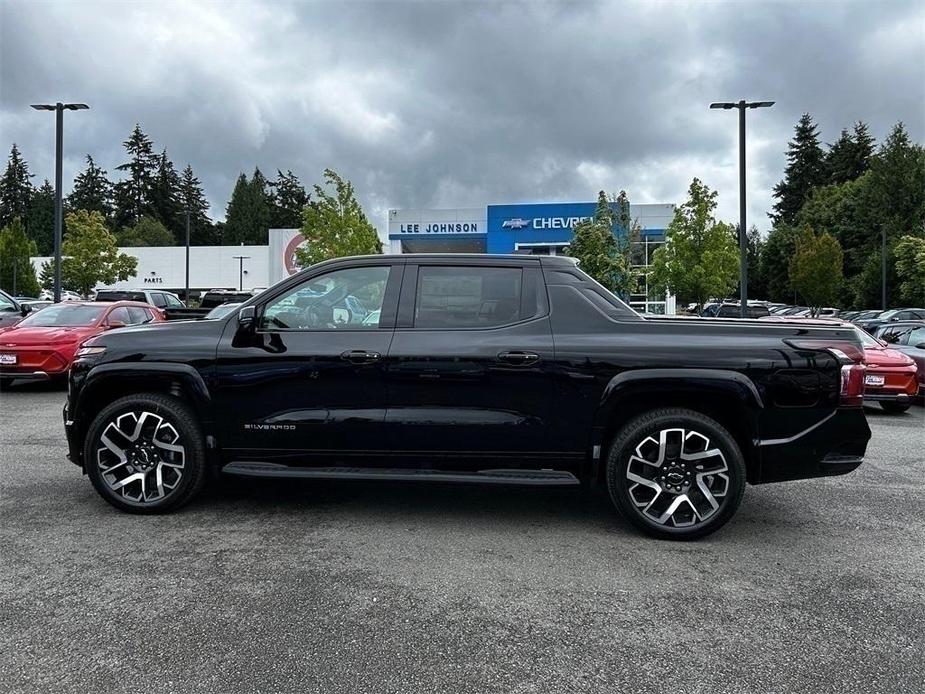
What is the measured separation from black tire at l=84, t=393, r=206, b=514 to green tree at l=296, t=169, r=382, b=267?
27860 millimetres

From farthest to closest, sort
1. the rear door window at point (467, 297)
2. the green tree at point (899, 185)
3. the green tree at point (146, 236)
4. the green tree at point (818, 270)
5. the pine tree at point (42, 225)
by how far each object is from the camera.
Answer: the pine tree at point (42, 225), the green tree at point (146, 236), the green tree at point (899, 185), the green tree at point (818, 270), the rear door window at point (467, 297)

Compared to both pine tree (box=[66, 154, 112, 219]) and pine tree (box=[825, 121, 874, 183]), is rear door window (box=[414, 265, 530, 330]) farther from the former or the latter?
pine tree (box=[66, 154, 112, 219])

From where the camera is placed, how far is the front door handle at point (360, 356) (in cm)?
429

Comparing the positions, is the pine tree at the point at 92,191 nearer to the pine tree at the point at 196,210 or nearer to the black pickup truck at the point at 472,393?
the pine tree at the point at 196,210

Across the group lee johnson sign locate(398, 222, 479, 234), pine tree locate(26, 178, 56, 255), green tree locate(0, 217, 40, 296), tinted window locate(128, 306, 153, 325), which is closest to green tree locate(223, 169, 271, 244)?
pine tree locate(26, 178, 56, 255)

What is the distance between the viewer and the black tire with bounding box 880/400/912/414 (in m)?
10.2

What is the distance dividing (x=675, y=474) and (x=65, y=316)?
467 inches

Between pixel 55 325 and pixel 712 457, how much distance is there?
11724 mm

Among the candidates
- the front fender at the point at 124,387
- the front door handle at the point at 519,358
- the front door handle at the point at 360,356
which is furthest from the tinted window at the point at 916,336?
the front fender at the point at 124,387

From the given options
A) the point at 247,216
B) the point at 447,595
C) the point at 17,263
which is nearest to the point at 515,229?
the point at 447,595

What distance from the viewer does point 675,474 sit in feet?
13.7

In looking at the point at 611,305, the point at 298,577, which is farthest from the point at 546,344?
the point at 298,577

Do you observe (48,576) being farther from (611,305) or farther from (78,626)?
(611,305)

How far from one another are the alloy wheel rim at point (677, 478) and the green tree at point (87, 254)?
44172 millimetres
